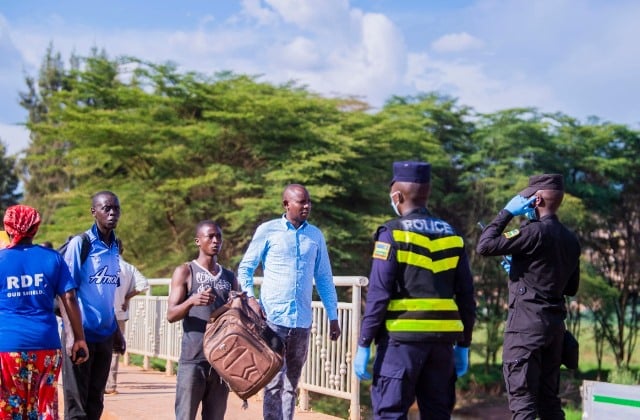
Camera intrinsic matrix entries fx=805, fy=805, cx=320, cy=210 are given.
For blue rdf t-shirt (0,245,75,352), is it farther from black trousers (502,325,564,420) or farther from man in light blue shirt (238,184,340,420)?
black trousers (502,325,564,420)

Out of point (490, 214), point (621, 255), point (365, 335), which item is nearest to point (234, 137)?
point (490, 214)

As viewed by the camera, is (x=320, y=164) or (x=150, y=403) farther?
(x=320, y=164)

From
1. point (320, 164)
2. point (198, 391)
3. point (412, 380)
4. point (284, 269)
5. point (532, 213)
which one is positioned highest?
point (320, 164)

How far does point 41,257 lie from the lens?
4883 mm

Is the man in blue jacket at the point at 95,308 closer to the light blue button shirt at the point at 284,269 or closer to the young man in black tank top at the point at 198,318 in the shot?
the young man in black tank top at the point at 198,318

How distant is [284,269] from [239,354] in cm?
93

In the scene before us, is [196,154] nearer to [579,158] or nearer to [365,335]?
[579,158]

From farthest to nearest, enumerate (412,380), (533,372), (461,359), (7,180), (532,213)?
(7,180) → (532,213) → (533,372) → (461,359) → (412,380)

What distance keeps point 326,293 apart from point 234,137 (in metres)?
21.0

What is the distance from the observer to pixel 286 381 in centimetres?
562

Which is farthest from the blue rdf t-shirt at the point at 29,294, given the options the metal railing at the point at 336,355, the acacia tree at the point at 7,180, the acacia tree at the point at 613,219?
the acacia tree at the point at 7,180

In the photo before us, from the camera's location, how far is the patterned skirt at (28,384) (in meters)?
4.76

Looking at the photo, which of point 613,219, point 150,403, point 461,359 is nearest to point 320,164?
point 613,219

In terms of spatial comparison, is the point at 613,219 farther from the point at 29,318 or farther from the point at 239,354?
the point at 29,318
